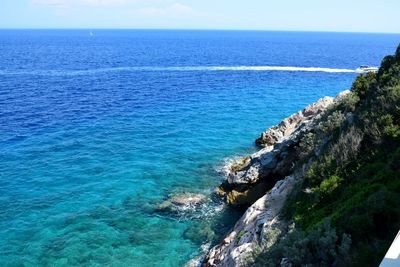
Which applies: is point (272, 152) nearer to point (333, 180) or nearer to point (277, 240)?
point (333, 180)

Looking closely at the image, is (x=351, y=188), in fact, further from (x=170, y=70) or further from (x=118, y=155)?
(x=170, y=70)

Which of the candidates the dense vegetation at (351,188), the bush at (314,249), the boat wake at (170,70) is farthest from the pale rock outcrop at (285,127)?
the boat wake at (170,70)

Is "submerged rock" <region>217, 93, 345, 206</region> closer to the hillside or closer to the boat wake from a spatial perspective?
the hillside

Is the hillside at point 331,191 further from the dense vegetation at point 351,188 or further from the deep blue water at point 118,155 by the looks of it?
the deep blue water at point 118,155

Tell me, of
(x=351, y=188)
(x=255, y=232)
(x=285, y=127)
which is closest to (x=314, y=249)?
(x=351, y=188)

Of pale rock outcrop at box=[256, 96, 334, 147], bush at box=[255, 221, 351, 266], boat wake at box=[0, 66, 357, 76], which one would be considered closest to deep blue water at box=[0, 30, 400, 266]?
pale rock outcrop at box=[256, 96, 334, 147]

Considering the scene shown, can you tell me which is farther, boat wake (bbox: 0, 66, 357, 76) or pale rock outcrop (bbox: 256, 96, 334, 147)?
boat wake (bbox: 0, 66, 357, 76)

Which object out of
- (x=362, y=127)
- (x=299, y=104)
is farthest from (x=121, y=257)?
(x=299, y=104)
